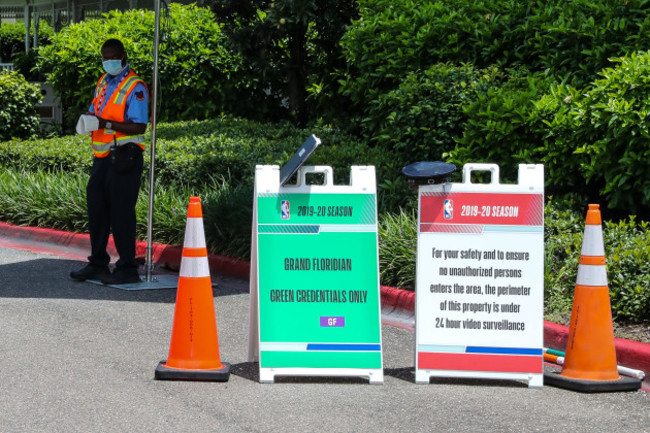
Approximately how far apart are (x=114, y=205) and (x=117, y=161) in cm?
40

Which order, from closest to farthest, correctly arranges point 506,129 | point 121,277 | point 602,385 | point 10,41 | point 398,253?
point 602,385 → point 398,253 → point 121,277 → point 506,129 → point 10,41

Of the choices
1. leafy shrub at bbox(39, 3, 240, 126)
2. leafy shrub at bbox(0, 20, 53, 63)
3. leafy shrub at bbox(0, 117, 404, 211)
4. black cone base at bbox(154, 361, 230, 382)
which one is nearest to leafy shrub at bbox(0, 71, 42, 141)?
leafy shrub at bbox(39, 3, 240, 126)

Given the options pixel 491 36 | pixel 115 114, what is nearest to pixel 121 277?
pixel 115 114

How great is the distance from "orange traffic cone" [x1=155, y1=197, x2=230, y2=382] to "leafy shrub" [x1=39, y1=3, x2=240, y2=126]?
10.9 metres

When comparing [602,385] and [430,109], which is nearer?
[602,385]

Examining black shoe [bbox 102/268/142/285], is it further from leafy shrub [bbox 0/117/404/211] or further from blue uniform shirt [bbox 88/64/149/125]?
leafy shrub [bbox 0/117/404/211]

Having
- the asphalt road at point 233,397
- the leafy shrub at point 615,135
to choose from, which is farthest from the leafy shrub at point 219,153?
the asphalt road at point 233,397

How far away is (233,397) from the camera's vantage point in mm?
5594

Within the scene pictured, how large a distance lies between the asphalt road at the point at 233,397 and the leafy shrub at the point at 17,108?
11651mm

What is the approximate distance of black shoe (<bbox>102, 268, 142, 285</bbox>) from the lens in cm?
878

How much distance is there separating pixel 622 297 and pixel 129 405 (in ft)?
11.0

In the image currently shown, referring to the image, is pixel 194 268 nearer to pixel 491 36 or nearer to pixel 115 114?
pixel 115 114

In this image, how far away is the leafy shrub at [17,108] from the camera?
18188 millimetres

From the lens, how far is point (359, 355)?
19.5 feet
